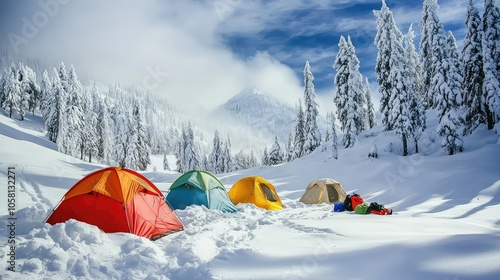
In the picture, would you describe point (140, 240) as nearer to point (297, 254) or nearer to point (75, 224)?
point (75, 224)

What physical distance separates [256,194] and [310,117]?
30907mm

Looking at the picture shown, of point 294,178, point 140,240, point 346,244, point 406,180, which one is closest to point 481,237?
point 346,244

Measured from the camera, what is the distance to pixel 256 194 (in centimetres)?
1422

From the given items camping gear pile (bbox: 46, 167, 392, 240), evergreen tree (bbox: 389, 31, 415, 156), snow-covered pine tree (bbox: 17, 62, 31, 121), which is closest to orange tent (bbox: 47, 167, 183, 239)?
camping gear pile (bbox: 46, 167, 392, 240)

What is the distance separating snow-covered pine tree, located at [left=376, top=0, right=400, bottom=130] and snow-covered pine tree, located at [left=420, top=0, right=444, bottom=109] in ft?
10.7

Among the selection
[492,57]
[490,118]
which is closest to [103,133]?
[490,118]

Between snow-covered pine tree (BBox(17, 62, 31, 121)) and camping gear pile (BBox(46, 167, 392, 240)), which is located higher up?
snow-covered pine tree (BBox(17, 62, 31, 121))

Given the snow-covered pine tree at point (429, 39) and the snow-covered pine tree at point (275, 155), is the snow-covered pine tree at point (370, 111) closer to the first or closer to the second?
the snow-covered pine tree at point (429, 39)

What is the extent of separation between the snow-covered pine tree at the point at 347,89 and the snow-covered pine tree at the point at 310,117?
4859 mm

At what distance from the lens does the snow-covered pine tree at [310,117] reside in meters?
43.0

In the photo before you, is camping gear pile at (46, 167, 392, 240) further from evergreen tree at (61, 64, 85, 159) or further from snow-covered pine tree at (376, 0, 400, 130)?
evergreen tree at (61, 64, 85, 159)

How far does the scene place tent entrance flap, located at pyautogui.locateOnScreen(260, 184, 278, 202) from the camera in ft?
48.3

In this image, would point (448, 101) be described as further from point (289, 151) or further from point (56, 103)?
point (56, 103)

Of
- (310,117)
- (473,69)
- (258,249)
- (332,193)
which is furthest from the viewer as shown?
(310,117)
